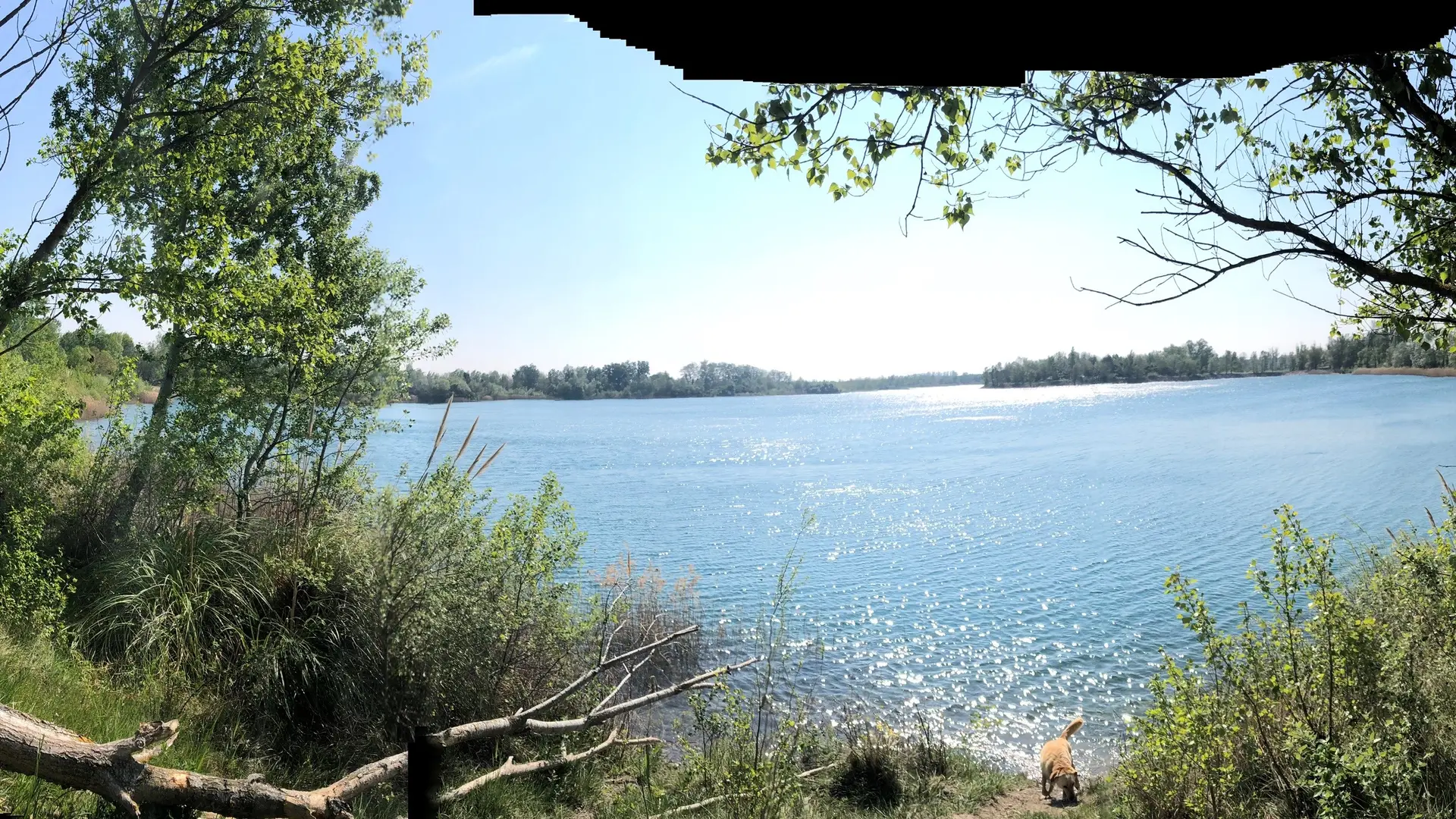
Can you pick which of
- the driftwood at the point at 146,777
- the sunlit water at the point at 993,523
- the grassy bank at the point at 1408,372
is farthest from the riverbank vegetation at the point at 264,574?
the grassy bank at the point at 1408,372

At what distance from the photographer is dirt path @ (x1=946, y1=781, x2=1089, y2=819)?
272 inches

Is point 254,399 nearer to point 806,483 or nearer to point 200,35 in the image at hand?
point 200,35

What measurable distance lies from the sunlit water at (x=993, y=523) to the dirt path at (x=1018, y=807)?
1673 mm

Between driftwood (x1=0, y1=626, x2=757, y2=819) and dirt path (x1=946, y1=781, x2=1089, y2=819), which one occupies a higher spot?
driftwood (x1=0, y1=626, x2=757, y2=819)

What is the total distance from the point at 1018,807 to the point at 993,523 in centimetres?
1871

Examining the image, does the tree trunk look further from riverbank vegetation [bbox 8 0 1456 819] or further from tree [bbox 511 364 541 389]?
tree [bbox 511 364 541 389]

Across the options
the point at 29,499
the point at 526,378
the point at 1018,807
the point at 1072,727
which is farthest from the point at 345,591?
the point at 526,378

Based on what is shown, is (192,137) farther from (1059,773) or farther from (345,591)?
(1059,773)

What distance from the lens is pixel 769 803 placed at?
5277 millimetres

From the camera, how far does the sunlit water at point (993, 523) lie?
12.4 meters

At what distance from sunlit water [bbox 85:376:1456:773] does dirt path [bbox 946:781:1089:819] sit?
1.67m

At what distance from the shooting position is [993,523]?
82.4ft

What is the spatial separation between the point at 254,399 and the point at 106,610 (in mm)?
3162

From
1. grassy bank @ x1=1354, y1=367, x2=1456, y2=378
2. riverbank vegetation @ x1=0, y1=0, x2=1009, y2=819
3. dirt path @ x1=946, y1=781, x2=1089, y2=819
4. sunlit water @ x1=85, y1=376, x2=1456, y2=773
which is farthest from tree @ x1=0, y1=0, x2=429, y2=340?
grassy bank @ x1=1354, y1=367, x2=1456, y2=378
